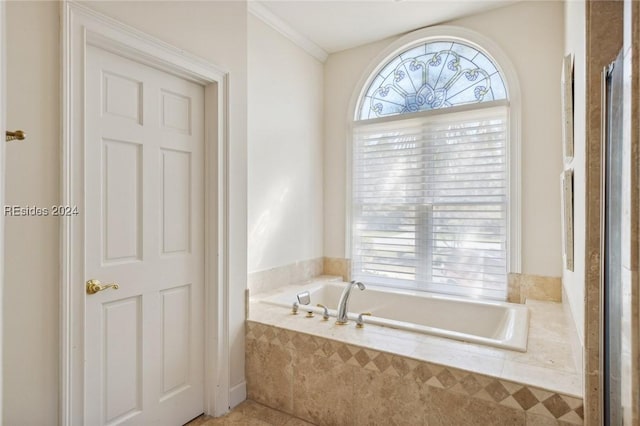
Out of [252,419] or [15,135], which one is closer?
[15,135]

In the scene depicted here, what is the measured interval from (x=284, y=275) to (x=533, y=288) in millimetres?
1939

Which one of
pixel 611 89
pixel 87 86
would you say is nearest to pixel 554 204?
pixel 611 89

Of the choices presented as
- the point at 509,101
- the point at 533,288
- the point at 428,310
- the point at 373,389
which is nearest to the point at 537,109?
the point at 509,101

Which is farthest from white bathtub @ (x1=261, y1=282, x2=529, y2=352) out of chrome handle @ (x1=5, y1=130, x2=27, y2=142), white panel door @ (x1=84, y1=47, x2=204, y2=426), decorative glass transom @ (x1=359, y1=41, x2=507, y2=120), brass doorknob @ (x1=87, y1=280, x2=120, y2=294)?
chrome handle @ (x1=5, y1=130, x2=27, y2=142)

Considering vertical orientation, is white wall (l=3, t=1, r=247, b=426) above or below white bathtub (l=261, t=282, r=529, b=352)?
above

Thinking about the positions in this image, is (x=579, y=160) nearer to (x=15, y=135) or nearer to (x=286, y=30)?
(x=15, y=135)

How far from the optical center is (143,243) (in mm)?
1762

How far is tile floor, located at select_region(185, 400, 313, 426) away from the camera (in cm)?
195

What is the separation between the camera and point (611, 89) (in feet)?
2.95

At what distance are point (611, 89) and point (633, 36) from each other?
0.95 ft

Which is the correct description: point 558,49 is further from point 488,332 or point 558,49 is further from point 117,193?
point 117,193

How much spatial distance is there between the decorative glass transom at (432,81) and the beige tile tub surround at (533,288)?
142 centimetres

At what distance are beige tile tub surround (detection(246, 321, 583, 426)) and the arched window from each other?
4.68 feet

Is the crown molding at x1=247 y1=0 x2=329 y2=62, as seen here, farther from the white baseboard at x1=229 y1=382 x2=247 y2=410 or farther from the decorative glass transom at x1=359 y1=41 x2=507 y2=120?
the white baseboard at x1=229 y1=382 x2=247 y2=410
